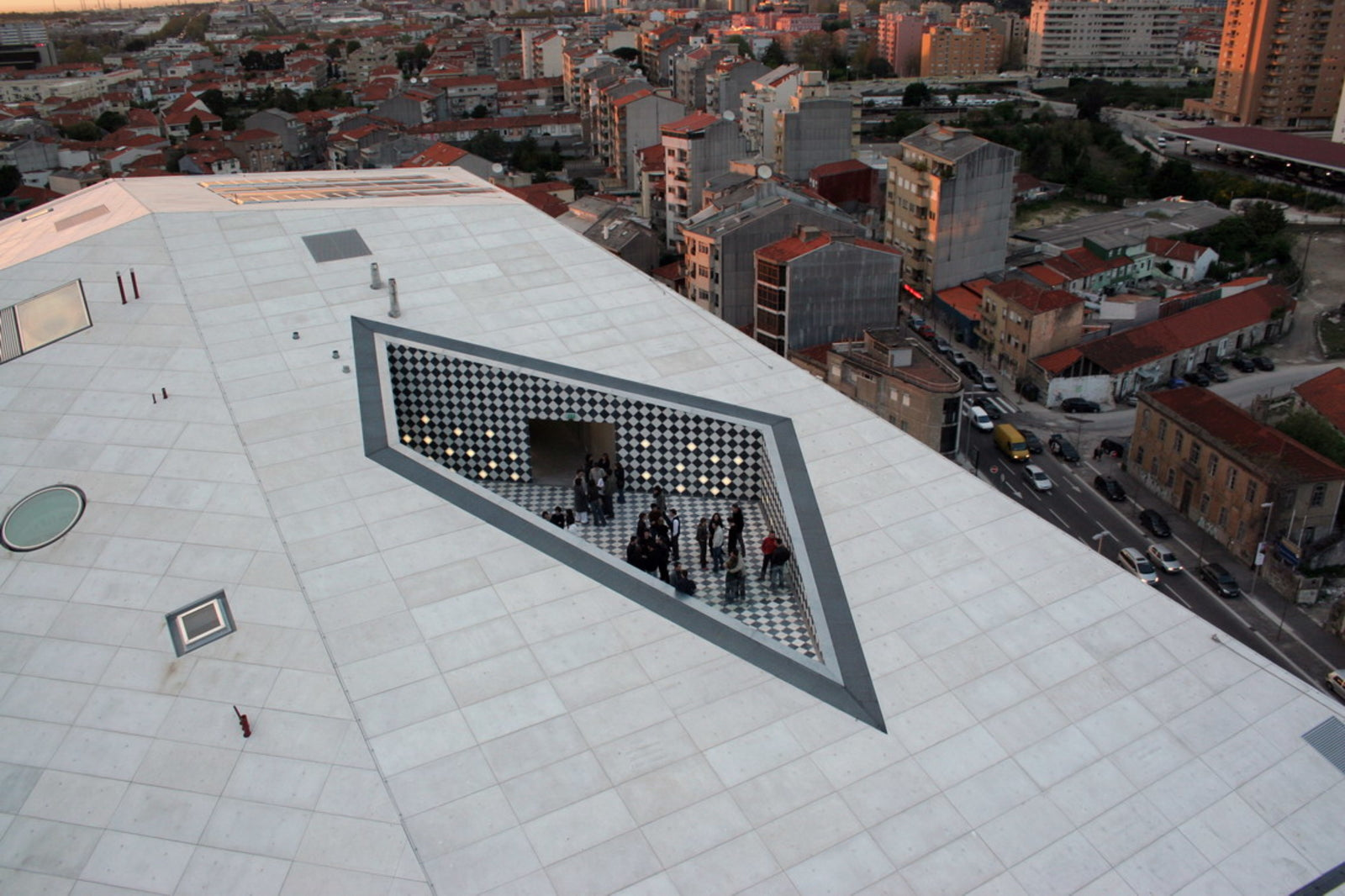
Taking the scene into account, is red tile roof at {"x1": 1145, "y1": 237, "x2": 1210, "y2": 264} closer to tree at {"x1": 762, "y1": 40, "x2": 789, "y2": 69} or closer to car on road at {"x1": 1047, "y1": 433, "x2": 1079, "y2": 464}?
car on road at {"x1": 1047, "y1": 433, "x2": 1079, "y2": 464}

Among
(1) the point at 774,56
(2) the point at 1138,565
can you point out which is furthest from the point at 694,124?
(1) the point at 774,56

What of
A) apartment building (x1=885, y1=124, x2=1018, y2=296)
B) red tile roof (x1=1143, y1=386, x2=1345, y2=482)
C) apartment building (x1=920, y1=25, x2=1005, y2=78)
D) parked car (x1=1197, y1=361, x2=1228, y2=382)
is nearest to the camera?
red tile roof (x1=1143, y1=386, x2=1345, y2=482)

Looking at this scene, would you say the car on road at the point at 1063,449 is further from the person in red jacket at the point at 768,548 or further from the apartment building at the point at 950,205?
the person in red jacket at the point at 768,548

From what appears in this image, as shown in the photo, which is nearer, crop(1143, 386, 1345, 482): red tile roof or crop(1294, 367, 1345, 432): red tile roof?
crop(1143, 386, 1345, 482): red tile roof

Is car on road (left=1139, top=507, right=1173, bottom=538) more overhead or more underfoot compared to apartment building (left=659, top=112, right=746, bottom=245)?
more underfoot

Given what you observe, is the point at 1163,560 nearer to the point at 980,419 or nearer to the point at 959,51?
the point at 980,419

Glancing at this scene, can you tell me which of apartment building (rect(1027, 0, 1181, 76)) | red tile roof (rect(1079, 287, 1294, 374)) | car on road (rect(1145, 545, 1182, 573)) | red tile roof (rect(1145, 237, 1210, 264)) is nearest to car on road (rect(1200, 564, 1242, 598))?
car on road (rect(1145, 545, 1182, 573))
